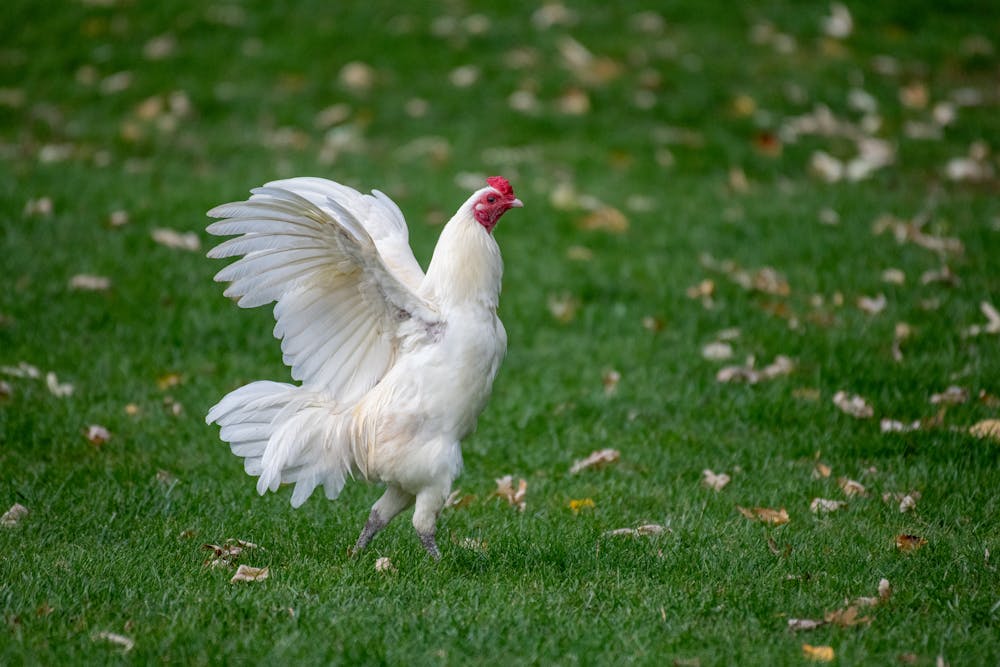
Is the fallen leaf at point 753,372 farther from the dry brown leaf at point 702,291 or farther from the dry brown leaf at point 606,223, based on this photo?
the dry brown leaf at point 606,223

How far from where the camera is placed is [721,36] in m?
12.9

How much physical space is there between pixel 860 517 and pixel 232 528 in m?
2.76

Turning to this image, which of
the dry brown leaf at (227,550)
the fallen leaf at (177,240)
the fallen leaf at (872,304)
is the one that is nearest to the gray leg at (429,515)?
the dry brown leaf at (227,550)

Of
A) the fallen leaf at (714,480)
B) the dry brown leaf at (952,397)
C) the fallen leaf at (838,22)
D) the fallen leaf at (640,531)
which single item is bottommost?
the fallen leaf at (838,22)

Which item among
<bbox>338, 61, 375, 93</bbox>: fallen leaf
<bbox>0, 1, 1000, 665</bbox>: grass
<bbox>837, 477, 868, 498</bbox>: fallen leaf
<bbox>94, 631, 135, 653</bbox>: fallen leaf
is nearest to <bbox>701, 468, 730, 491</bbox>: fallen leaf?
<bbox>0, 1, 1000, 665</bbox>: grass

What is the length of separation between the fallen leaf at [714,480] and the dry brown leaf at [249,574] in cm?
226

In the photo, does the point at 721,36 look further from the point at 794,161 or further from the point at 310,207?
the point at 310,207

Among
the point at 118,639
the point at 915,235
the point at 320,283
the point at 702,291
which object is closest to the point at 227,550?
the point at 118,639

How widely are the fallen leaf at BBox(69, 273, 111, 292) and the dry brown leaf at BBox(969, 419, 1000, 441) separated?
5322mm

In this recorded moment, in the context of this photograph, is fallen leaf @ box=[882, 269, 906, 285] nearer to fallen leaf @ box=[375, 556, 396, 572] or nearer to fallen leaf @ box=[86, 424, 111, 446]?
fallen leaf @ box=[375, 556, 396, 572]

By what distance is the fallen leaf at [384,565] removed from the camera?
473cm

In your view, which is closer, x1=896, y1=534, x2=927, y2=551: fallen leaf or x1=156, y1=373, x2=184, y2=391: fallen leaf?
x1=896, y1=534, x2=927, y2=551: fallen leaf

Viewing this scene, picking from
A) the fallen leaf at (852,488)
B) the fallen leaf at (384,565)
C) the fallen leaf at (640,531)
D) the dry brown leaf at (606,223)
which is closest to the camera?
the fallen leaf at (384,565)

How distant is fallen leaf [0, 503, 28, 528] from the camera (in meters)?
5.08
